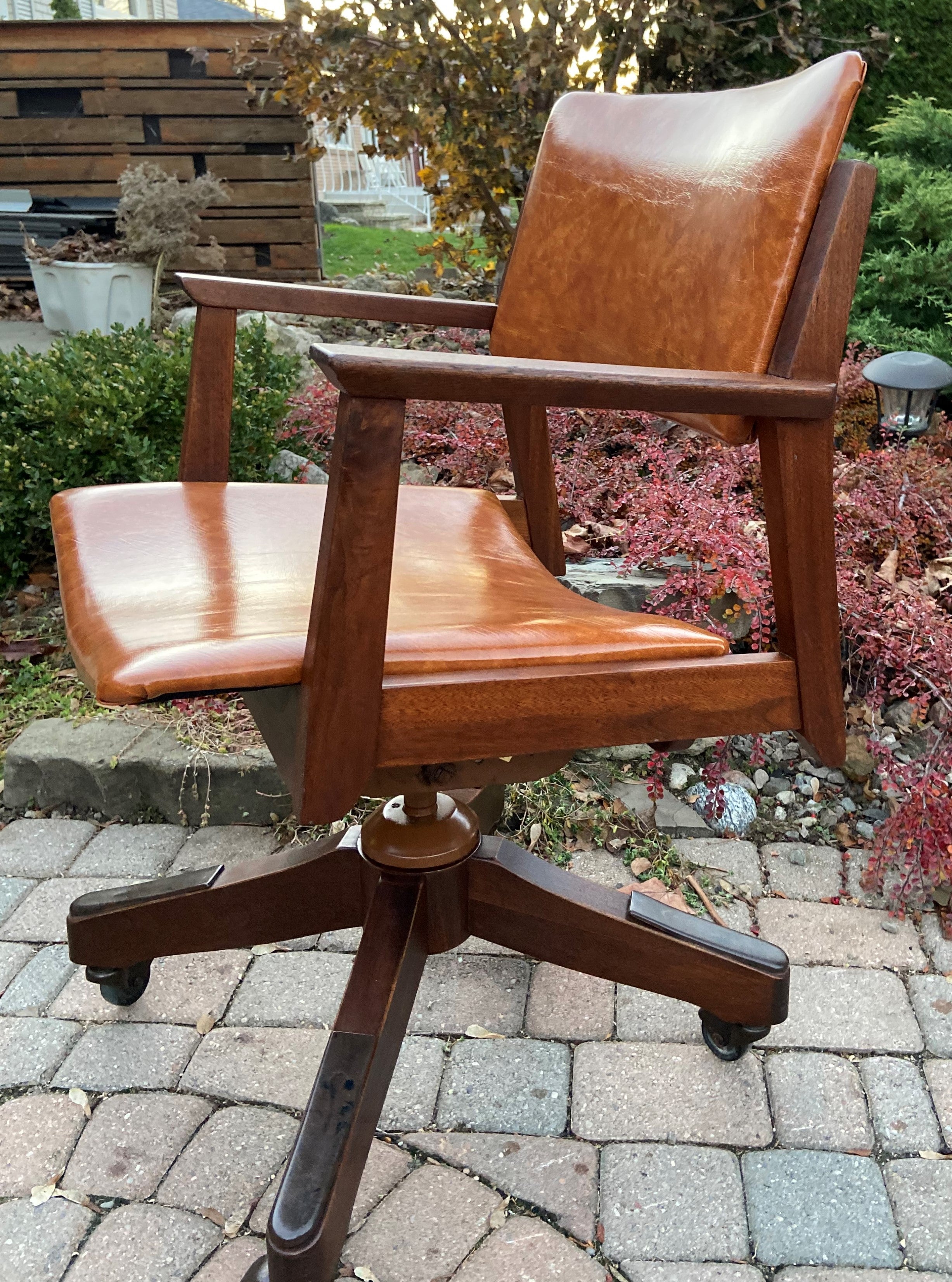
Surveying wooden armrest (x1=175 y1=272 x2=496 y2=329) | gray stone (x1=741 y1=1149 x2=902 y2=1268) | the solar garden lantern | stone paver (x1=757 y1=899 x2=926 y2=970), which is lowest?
gray stone (x1=741 y1=1149 x2=902 y2=1268)

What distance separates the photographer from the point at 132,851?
1664 millimetres

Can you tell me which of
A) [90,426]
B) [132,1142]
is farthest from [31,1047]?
[90,426]

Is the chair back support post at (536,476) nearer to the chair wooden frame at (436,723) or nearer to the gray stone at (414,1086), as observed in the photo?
the chair wooden frame at (436,723)

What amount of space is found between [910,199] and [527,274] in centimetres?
216

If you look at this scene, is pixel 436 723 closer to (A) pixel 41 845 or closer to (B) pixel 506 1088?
(B) pixel 506 1088

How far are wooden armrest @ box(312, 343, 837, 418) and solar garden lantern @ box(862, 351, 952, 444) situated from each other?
65.7 inches

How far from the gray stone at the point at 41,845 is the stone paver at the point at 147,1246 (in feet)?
2.24

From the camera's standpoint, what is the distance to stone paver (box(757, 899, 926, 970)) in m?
1.40

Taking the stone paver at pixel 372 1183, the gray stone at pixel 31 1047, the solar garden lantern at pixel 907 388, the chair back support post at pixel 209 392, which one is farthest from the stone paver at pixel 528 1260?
the solar garden lantern at pixel 907 388

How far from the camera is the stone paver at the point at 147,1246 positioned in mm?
977

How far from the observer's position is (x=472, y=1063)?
1.24 m

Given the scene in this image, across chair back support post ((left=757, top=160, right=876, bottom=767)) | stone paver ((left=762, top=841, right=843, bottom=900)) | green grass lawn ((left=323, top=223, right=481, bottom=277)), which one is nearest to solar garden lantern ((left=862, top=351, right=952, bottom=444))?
stone paver ((left=762, top=841, right=843, bottom=900))

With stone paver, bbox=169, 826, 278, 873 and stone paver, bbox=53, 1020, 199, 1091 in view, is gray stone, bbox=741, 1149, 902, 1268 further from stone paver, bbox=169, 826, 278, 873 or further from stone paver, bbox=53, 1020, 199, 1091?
stone paver, bbox=169, 826, 278, 873

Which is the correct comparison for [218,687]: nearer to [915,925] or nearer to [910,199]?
[915,925]
